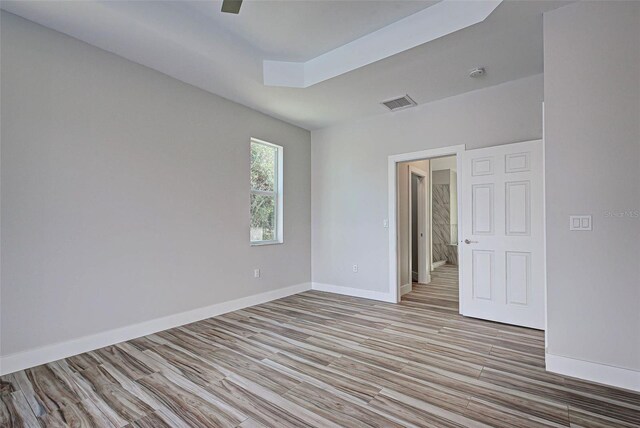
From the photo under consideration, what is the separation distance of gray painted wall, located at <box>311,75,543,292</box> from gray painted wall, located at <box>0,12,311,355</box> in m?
1.49

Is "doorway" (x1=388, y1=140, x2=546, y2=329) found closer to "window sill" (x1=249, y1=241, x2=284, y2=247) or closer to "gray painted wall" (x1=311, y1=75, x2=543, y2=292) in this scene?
"gray painted wall" (x1=311, y1=75, x2=543, y2=292)

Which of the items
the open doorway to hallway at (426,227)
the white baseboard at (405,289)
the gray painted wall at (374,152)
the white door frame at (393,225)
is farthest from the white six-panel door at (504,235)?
the white baseboard at (405,289)

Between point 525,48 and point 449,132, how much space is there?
1249 millimetres

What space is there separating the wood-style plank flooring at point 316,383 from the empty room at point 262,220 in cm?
2

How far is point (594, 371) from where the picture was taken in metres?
2.18

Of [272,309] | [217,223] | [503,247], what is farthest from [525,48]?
→ [272,309]

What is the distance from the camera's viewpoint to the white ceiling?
2.45 meters

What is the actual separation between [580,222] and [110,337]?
4095mm

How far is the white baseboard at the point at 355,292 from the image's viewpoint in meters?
4.46

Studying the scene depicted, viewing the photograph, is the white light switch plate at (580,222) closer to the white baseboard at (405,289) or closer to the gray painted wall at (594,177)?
the gray painted wall at (594,177)

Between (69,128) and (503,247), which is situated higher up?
(69,128)

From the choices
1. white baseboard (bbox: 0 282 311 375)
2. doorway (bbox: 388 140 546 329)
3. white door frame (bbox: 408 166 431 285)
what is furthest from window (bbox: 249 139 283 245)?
white door frame (bbox: 408 166 431 285)

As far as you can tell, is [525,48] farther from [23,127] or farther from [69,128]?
[23,127]

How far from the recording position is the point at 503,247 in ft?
11.4
